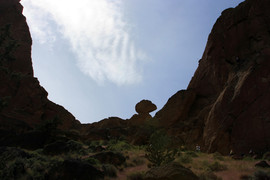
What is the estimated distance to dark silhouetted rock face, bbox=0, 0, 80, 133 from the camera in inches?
1599

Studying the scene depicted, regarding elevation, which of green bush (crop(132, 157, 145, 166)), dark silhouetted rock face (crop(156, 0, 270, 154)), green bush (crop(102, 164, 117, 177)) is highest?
dark silhouetted rock face (crop(156, 0, 270, 154))

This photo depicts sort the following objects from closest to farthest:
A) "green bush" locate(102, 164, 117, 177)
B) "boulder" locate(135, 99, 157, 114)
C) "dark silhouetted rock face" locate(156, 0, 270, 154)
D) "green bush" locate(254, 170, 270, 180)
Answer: "green bush" locate(254, 170, 270, 180) < "green bush" locate(102, 164, 117, 177) < "dark silhouetted rock face" locate(156, 0, 270, 154) < "boulder" locate(135, 99, 157, 114)

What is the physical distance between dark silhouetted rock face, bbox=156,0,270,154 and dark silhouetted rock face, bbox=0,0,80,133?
19925 millimetres

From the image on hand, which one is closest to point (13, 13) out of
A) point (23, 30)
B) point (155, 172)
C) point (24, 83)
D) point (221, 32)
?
point (23, 30)

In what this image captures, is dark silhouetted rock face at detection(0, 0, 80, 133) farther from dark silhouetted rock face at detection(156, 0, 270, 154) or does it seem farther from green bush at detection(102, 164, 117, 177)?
green bush at detection(102, 164, 117, 177)

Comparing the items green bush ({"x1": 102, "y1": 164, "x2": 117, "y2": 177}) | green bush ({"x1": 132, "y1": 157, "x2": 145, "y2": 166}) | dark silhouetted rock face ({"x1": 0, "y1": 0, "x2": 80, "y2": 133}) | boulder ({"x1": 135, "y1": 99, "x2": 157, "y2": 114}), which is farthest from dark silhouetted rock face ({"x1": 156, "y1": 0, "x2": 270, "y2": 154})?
dark silhouetted rock face ({"x1": 0, "y1": 0, "x2": 80, "y2": 133})

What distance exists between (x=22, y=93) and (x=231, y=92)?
120 ft

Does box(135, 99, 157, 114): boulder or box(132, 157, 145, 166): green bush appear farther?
box(135, 99, 157, 114): boulder

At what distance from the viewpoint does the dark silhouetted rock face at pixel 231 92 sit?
21.2 metres

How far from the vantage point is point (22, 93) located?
44906 millimetres

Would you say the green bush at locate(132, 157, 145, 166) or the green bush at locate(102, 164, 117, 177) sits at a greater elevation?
the green bush at locate(132, 157, 145, 166)

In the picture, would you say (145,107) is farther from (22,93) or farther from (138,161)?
(138,161)

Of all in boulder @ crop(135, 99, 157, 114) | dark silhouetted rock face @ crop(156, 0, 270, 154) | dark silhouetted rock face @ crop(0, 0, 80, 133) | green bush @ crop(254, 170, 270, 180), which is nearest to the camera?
green bush @ crop(254, 170, 270, 180)

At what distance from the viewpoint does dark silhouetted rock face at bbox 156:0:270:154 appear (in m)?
21.2
